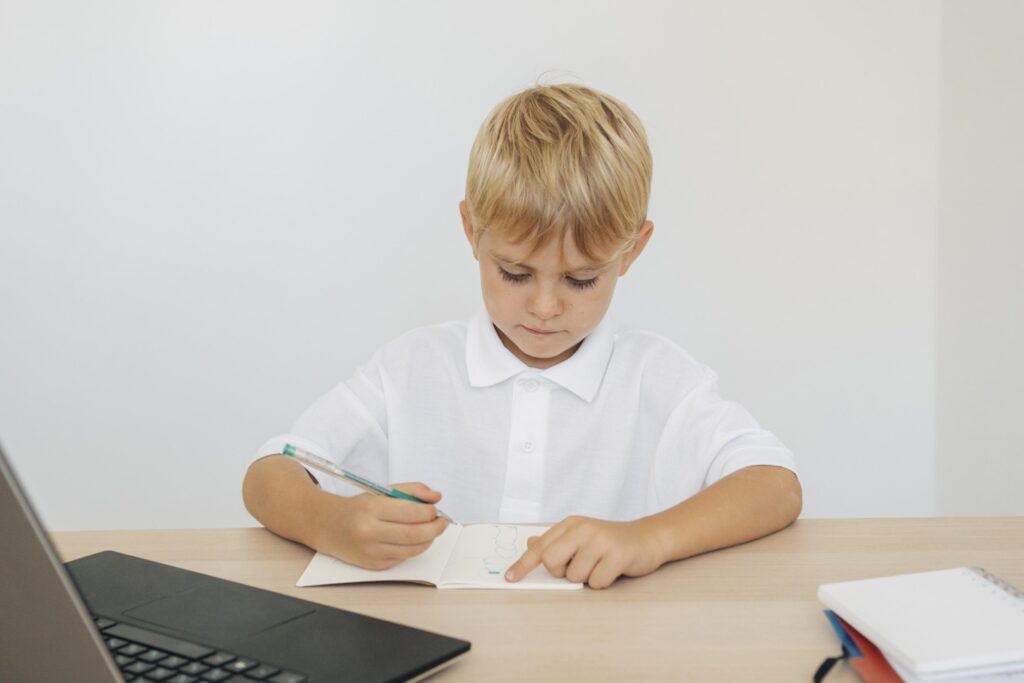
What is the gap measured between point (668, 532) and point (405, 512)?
0.24 m

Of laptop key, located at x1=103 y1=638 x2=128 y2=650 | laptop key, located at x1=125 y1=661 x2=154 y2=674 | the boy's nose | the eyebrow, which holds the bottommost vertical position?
laptop key, located at x1=103 y1=638 x2=128 y2=650

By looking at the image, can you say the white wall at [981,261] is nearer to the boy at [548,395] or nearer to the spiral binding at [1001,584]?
the boy at [548,395]

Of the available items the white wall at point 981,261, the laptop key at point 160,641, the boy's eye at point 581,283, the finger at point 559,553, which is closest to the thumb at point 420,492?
the finger at point 559,553

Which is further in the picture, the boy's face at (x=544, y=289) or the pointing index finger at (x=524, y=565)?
the boy's face at (x=544, y=289)

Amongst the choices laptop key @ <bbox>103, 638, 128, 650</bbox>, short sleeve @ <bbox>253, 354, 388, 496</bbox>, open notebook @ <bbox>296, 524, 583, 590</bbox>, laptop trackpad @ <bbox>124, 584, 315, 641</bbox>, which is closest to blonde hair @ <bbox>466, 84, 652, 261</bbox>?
short sleeve @ <bbox>253, 354, 388, 496</bbox>

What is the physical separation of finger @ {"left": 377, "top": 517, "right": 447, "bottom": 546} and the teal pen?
0.03 meters

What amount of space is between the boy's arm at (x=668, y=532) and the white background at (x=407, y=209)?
52.3 inches

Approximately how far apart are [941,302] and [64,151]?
1.97 metres

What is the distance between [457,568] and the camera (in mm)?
949

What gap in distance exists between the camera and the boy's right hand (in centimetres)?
92

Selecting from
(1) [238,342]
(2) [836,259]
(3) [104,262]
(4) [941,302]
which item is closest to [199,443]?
(1) [238,342]

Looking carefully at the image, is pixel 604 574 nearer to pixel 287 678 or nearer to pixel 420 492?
pixel 420 492

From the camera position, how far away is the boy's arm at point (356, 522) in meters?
0.92

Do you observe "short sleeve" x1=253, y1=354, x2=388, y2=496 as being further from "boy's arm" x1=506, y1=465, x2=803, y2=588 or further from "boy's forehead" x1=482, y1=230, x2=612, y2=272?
"boy's arm" x1=506, y1=465, x2=803, y2=588
